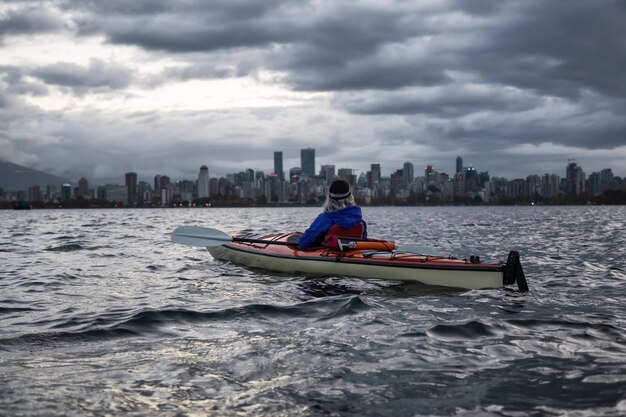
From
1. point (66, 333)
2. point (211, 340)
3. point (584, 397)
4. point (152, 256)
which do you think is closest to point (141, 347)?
point (211, 340)

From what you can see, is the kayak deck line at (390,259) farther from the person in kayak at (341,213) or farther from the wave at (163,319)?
the wave at (163,319)

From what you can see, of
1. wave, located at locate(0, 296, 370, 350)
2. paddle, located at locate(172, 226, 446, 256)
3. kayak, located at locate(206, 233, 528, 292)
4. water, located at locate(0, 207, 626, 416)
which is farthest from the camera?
paddle, located at locate(172, 226, 446, 256)

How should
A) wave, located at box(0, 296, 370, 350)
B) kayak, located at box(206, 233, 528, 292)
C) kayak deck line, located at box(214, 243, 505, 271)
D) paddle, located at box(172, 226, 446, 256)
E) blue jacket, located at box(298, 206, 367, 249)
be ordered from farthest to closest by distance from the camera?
1. paddle, located at box(172, 226, 446, 256)
2. blue jacket, located at box(298, 206, 367, 249)
3. kayak deck line, located at box(214, 243, 505, 271)
4. kayak, located at box(206, 233, 528, 292)
5. wave, located at box(0, 296, 370, 350)

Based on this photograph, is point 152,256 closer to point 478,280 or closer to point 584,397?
point 478,280

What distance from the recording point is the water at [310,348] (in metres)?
4.46

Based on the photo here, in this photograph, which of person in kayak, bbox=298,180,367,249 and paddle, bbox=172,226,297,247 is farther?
paddle, bbox=172,226,297,247

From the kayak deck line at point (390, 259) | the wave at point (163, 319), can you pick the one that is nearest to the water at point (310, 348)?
the wave at point (163, 319)

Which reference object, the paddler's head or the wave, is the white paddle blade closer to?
the paddler's head

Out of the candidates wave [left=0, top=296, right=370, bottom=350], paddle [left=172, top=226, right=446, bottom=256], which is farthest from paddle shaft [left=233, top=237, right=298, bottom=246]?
→ wave [left=0, top=296, right=370, bottom=350]

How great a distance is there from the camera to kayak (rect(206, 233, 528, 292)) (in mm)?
9883

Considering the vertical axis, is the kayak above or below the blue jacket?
below

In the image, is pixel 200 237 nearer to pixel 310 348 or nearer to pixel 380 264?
pixel 380 264

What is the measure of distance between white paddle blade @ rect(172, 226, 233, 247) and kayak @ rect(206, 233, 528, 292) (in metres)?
1.15

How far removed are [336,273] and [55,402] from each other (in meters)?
7.64
